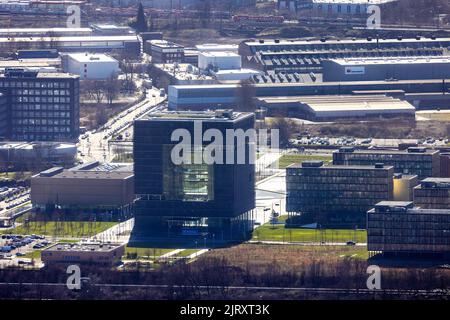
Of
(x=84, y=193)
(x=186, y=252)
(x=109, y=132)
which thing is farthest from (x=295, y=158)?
(x=186, y=252)

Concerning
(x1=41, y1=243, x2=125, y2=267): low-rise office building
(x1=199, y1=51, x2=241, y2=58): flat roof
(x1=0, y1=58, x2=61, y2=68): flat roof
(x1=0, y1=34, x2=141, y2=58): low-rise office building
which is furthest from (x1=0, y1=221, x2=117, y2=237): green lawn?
(x1=0, y1=34, x2=141, y2=58): low-rise office building

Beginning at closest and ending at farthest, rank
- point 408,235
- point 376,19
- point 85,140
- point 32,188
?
1. point 408,235
2. point 32,188
3. point 85,140
4. point 376,19

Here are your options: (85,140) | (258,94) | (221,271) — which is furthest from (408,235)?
(258,94)

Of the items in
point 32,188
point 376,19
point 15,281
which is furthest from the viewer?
point 376,19
